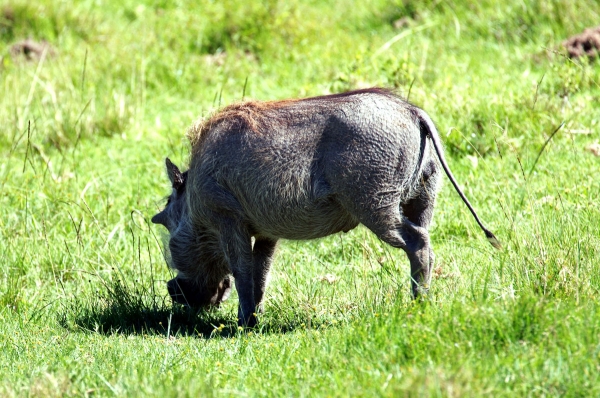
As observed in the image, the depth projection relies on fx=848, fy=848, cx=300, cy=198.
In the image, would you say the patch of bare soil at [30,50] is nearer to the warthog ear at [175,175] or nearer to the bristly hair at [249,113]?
the warthog ear at [175,175]

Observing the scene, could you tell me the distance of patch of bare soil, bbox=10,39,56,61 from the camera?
33.2ft

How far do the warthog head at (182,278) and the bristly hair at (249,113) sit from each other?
1.06 feet

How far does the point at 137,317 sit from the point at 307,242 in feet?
4.69

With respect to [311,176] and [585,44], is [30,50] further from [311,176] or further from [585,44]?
[311,176]

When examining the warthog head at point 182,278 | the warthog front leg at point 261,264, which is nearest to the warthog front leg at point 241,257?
the warthog front leg at point 261,264

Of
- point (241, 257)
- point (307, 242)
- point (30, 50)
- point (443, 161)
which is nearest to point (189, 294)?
point (241, 257)

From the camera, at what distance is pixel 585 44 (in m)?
7.78

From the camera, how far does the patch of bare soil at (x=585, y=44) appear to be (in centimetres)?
764

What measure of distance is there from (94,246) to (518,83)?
3.94m

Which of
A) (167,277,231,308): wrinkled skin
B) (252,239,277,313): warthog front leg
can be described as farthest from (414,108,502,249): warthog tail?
(167,277,231,308): wrinkled skin

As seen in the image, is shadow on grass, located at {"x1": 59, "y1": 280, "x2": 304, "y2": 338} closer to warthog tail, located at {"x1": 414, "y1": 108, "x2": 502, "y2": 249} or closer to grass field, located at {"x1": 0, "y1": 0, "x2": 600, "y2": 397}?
grass field, located at {"x1": 0, "y1": 0, "x2": 600, "y2": 397}

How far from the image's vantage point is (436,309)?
3.78 m

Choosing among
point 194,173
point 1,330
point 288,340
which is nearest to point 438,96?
point 194,173

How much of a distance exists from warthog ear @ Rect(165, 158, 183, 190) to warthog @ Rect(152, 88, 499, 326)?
181mm
